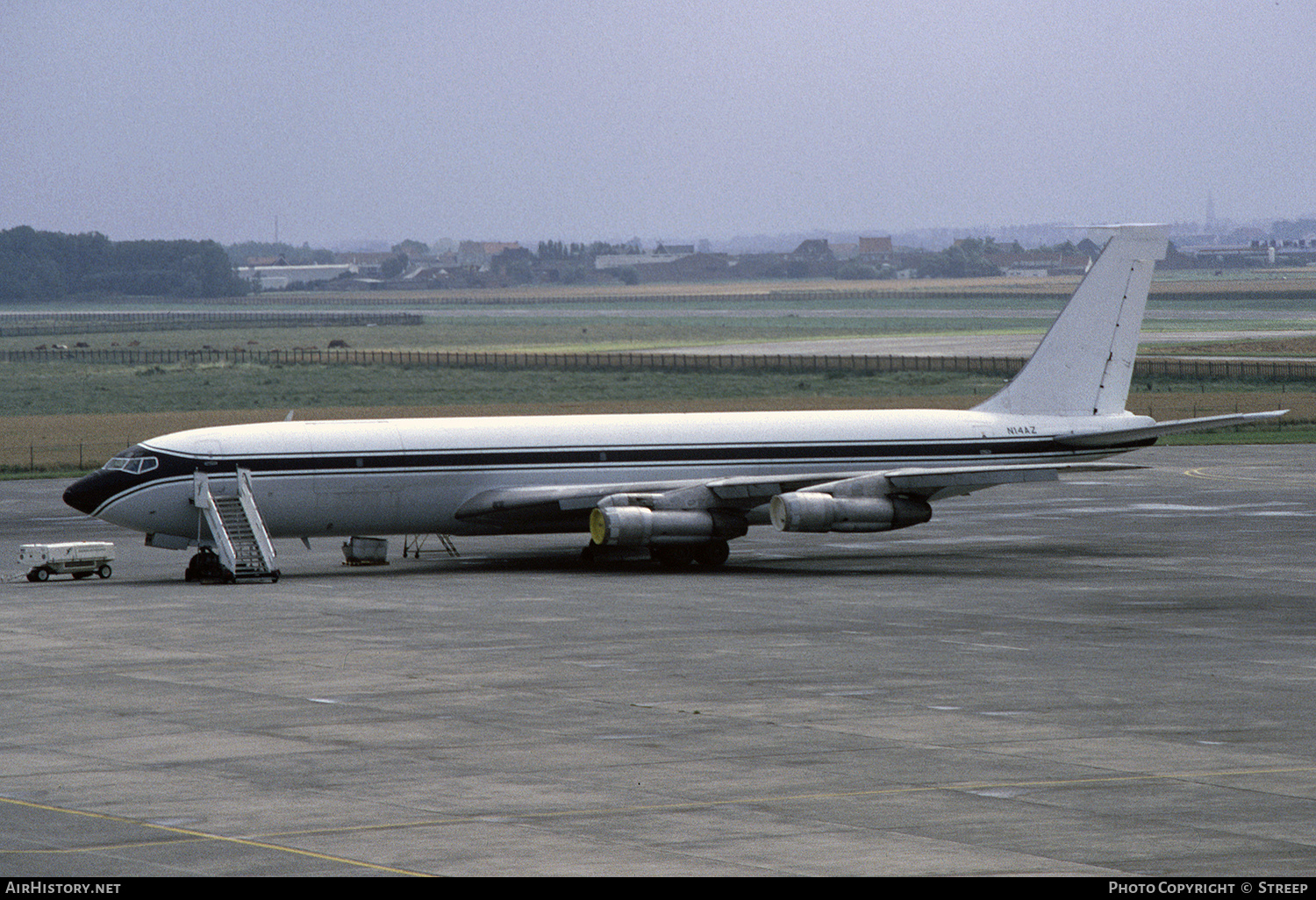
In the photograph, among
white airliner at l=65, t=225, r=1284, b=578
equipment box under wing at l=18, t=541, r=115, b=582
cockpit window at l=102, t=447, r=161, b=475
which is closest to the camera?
cockpit window at l=102, t=447, r=161, b=475

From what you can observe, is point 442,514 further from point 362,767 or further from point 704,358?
point 704,358

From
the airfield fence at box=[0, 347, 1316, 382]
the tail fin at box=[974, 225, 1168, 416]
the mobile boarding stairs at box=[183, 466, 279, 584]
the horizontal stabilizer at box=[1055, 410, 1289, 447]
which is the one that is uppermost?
the tail fin at box=[974, 225, 1168, 416]

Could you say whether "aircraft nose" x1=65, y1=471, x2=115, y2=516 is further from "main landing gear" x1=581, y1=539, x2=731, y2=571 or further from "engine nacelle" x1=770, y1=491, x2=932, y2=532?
"engine nacelle" x1=770, y1=491, x2=932, y2=532

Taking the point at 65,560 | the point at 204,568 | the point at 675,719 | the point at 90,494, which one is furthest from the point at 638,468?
the point at 675,719

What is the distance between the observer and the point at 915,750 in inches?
957

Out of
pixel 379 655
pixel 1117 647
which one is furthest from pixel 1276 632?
pixel 379 655

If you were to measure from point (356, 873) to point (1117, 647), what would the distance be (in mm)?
19422

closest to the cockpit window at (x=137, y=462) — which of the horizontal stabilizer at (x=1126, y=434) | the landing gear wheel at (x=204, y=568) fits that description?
the landing gear wheel at (x=204, y=568)

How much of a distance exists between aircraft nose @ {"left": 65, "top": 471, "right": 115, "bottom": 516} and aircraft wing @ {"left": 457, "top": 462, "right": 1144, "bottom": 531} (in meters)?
9.45

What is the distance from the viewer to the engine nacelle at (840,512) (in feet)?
150

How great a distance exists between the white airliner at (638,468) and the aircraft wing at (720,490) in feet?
0.18

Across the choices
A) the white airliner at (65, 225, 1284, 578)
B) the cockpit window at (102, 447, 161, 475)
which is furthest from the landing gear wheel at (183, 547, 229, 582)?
the cockpit window at (102, 447, 161, 475)

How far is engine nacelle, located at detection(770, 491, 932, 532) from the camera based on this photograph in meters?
45.6

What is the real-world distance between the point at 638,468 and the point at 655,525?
3765 mm
